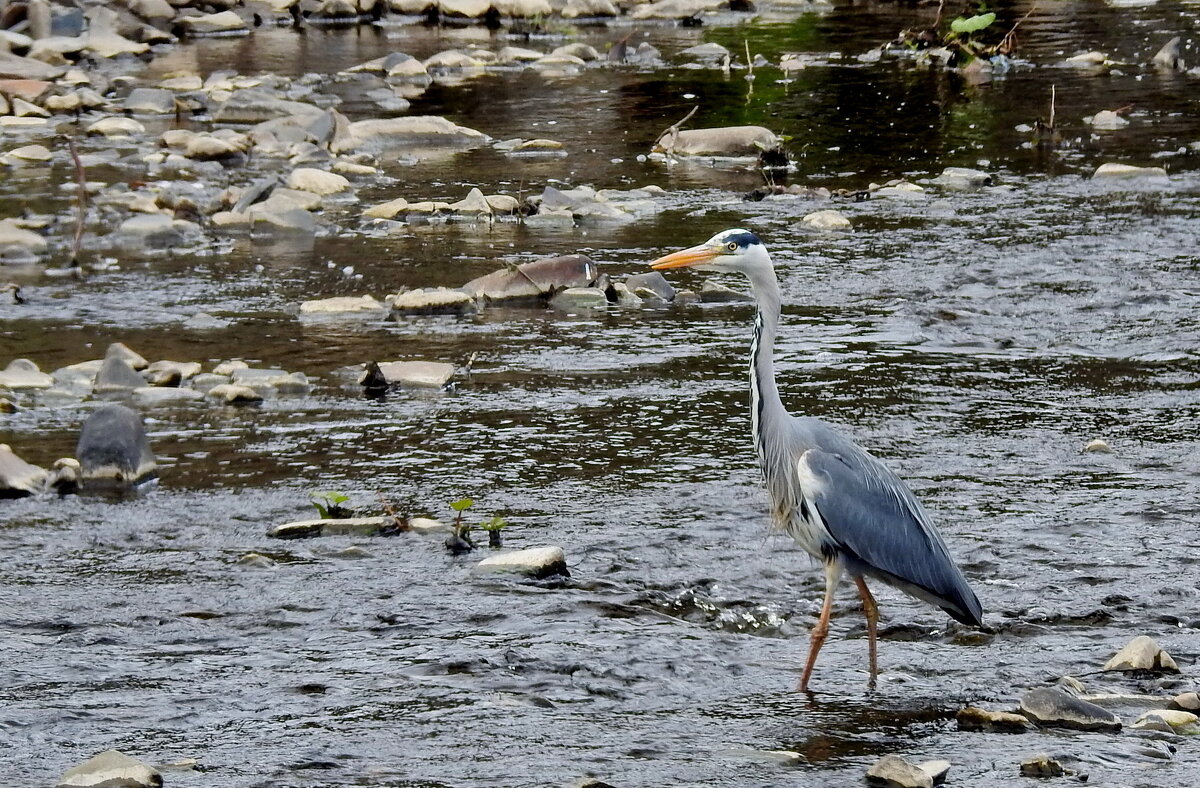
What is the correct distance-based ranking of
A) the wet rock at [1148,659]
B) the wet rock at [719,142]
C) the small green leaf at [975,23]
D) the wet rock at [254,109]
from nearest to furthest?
the wet rock at [1148,659], the wet rock at [719,142], the wet rock at [254,109], the small green leaf at [975,23]

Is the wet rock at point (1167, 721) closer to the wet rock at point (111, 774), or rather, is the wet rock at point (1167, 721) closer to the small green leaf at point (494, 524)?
the small green leaf at point (494, 524)

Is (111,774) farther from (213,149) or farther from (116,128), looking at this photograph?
(116,128)

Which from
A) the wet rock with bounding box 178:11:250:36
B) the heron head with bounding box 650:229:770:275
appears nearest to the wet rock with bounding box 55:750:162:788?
the heron head with bounding box 650:229:770:275

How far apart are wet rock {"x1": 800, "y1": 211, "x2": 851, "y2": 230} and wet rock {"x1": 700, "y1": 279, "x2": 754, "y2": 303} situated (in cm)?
200

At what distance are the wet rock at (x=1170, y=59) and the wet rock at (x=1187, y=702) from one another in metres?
16.4

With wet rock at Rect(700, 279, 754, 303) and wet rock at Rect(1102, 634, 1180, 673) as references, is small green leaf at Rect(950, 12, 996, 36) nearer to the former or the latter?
wet rock at Rect(700, 279, 754, 303)

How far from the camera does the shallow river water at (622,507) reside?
499 cm

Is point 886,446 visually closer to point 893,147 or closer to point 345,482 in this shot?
point 345,482

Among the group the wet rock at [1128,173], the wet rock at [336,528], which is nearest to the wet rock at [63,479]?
the wet rock at [336,528]

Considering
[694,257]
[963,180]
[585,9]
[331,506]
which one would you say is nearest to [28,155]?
[963,180]

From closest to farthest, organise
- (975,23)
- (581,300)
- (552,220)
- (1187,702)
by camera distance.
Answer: (1187,702), (581,300), (552,220), (975,23)

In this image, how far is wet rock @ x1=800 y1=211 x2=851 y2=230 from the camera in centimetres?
1230

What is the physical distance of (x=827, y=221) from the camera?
40.4 feet

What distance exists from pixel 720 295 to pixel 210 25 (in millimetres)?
17247
